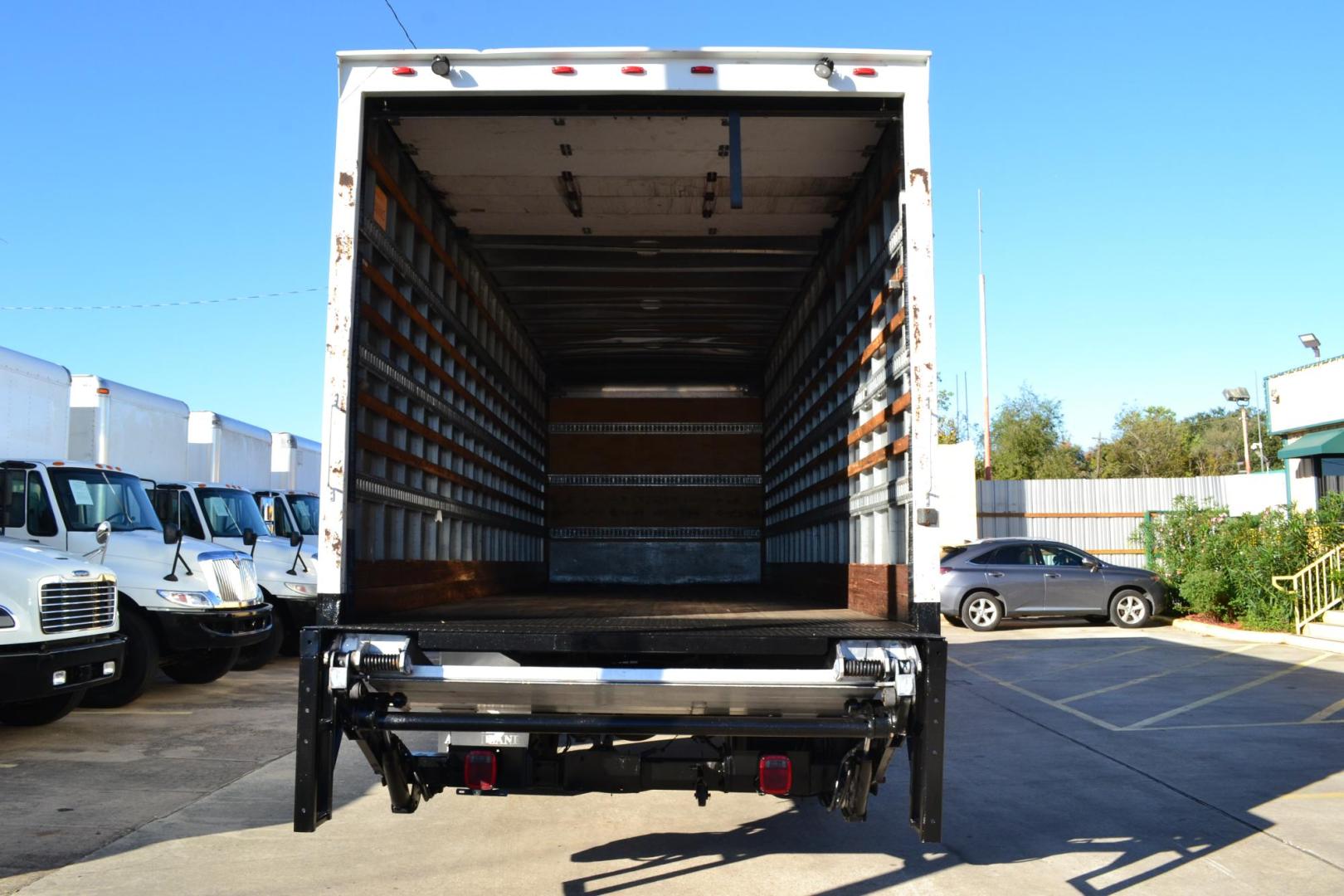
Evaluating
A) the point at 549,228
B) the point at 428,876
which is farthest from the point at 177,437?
the point at 428,876

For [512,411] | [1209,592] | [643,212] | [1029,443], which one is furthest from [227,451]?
[1029,443]

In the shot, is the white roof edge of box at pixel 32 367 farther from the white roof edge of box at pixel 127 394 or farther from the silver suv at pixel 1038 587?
the silver suv at pixel 1038 587

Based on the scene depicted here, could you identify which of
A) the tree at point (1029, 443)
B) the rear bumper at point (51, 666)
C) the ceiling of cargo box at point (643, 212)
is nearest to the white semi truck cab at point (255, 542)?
the rear bumper at point (51, 666)

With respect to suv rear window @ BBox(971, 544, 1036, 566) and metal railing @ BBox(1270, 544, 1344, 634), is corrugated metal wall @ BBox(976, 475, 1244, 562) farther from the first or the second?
metal railing @ BBox(1270, 544, 1344, 634)

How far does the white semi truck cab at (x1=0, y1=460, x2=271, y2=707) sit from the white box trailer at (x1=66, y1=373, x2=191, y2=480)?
1.12 ft

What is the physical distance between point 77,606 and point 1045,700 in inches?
328

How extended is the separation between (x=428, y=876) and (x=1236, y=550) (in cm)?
1484

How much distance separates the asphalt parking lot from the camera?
5199 millimetres

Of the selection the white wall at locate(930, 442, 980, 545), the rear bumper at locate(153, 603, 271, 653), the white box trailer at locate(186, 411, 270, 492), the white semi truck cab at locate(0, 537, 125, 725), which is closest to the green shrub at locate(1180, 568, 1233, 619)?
Result: the white wall at locate(930, 442, 980, 545)

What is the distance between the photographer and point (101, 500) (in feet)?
35.7

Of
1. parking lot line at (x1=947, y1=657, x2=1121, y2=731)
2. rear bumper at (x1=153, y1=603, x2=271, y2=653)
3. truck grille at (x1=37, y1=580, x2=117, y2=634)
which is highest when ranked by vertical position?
truck grille at (x1=37, y1=580, x2=117, y2=634)

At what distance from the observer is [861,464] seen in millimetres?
6168

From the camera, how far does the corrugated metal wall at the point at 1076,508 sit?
2478 centimetres

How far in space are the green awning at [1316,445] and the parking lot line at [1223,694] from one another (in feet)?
25.2
